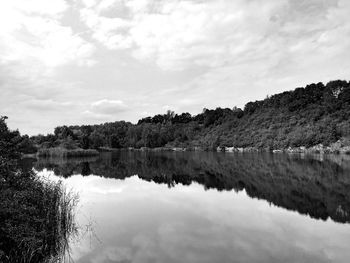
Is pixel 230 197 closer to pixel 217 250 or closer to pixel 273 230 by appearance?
pixel 273 230

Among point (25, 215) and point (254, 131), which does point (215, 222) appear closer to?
point (25, 215)

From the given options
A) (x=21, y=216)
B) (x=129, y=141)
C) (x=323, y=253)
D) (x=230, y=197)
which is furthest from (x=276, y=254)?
(x=129, y=141)

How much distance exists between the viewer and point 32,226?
11.0 metres

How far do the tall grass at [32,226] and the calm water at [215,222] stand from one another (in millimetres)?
746

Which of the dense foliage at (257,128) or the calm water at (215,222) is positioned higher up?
the dense foliage at (257,128)

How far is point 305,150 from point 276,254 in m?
77.6

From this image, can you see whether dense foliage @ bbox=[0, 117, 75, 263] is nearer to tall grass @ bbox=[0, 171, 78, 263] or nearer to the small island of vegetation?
tall grass @ bbox=[0, 171, 78, 263]

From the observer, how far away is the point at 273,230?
14.8 metres

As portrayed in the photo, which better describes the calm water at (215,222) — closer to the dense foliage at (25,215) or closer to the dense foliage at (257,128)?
the dense foliage at (25,215)

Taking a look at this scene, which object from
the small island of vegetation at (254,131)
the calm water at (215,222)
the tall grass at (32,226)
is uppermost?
the small island of vegetation at (254,131)

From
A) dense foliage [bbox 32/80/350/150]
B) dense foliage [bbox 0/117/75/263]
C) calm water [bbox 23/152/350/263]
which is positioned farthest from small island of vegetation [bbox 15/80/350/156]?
dense foliage [bbox 0/117/75/263]

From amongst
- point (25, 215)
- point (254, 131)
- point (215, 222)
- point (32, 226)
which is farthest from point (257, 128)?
point (25, 215)

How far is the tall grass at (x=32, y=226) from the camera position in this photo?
32.0 ft

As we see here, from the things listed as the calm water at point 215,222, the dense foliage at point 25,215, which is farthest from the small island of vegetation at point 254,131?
the dense foliage at point 25,215
